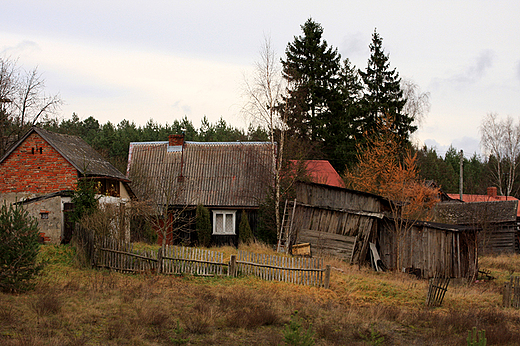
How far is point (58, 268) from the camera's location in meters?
14.5

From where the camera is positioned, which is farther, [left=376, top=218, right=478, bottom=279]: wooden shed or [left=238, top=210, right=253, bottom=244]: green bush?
[left=238, top=210, right=253, bottom=244]: green bush

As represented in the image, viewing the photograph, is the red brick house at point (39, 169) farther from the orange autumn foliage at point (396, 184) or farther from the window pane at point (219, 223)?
Result: the orange autumn foliage at point (396, 184)

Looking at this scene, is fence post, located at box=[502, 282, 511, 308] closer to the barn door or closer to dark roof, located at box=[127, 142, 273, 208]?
dark roof, located at box=[127, 142, 273, 208]


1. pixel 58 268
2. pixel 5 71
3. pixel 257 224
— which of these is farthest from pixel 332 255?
pixel 5 71

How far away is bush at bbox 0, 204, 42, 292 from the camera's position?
10.4 metres

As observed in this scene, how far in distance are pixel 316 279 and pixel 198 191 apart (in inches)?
556

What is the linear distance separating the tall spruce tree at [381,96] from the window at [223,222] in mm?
20585

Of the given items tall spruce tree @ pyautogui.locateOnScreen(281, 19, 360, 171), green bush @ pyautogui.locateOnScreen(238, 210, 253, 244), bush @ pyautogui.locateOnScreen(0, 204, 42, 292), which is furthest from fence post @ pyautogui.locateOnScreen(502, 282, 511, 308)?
tall spruce tree @ pyautogui.locateOnScreen(281, 19, 360, 171)

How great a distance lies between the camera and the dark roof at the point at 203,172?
Result: 2628 centimetres

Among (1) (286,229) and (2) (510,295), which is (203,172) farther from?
(2) (510,295)

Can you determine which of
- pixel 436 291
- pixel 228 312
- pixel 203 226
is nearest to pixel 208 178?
pixel 203 226

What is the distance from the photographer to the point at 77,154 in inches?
813

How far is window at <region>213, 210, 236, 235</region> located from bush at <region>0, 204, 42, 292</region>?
1536 cm

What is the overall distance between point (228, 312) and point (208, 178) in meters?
17.6
